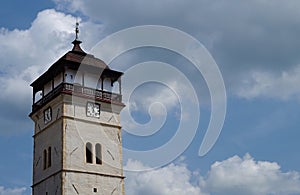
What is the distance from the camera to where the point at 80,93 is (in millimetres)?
46719

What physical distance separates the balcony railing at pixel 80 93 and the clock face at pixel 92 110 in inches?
22.3

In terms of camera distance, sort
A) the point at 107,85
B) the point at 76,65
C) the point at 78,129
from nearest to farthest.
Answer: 1. the point at 78,129
2. the point at 76,65
3. the point at 107,85

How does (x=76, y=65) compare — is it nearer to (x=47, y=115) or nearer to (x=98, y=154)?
(x=47, y=115)

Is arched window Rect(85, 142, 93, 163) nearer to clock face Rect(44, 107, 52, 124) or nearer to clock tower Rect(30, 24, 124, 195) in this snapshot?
clock tower Rect(30, 24, 124, 195)

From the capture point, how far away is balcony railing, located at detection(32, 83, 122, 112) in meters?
46.4

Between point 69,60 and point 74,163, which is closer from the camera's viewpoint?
point 74,163

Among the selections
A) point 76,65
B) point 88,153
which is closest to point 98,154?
point 88,153

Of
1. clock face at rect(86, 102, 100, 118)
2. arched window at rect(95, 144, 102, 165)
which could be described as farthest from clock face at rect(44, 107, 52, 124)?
arched window at rect(95, 144, 102, 165)

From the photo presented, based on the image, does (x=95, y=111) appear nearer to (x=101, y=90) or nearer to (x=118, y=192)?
(x=101, y=90)

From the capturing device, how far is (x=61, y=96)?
46031 millimetres

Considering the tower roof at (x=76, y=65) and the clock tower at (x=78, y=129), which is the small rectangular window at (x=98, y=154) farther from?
the tower roof at (x=76, y=65)

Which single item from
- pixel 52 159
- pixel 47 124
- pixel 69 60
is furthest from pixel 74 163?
pixel 69 60

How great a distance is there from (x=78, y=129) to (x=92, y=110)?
223 cm

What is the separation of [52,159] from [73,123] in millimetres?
3167
